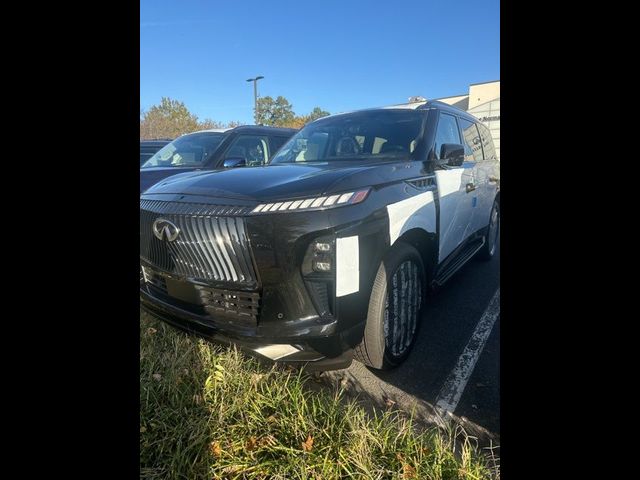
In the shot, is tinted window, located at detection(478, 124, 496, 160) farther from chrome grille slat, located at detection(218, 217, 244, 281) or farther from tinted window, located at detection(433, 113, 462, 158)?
chrome grille slat, located at detection(218, 217, 244, 281)

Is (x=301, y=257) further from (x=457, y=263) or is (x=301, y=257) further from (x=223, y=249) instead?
(x=457, y=263)

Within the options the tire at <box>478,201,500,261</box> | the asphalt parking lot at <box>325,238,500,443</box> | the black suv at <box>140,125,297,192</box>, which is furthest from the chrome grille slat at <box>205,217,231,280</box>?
the tire at <box>478,201,500,261</box>

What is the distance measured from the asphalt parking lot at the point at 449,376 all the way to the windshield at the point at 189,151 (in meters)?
4.18

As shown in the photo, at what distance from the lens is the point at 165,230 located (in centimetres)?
229

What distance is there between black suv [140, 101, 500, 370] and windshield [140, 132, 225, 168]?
326cm

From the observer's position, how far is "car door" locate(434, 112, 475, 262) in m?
3.10

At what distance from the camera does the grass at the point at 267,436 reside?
164cm

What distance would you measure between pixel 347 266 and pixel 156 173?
14.4 ft

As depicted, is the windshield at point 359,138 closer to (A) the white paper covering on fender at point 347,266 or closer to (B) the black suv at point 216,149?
(A) the white paper covering on fender at point 347,266
